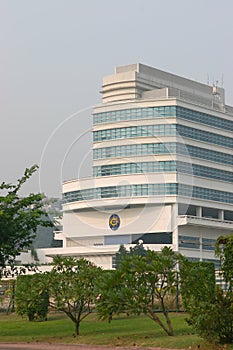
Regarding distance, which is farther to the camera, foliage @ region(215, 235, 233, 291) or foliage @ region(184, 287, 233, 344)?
foliage @ region(215, 235, 233, 291)

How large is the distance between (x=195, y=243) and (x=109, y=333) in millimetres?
80325

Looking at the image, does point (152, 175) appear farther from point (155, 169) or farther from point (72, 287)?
point (72, 287)

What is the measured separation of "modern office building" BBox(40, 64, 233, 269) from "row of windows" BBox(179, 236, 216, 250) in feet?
0.48

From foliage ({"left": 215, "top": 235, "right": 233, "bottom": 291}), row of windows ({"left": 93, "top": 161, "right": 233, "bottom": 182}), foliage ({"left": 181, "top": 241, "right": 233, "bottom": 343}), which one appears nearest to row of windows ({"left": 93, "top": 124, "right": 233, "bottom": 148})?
row of windows ({"left": 93, "top": 161, "right": 233, "bottom": 182})

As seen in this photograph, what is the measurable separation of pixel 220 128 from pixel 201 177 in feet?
32.6

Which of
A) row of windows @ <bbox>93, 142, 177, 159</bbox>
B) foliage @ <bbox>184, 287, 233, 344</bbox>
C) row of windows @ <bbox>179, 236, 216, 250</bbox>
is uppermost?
row of windows @ <bbox>93, 142, 177, 159</bbox>

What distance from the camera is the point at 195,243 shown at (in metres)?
101

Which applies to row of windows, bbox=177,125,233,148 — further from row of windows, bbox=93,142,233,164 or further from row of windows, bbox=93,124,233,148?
row of windows, bbox=93,142,233,164

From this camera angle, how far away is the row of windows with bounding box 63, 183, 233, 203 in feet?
324

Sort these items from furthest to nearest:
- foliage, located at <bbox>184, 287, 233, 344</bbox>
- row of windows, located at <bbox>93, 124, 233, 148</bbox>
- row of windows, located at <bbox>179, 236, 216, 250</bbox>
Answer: row of windows, located at <bbox>93, 124, 233, 148</bbox> → row of windows, located at <bbox>179, 236, 216, 250</bbox> → foliage, located at <bbox>184, 287, 233, 344</bbox>

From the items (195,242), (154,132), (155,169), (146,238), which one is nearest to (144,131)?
(154,132)

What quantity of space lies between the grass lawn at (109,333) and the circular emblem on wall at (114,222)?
72873 mm

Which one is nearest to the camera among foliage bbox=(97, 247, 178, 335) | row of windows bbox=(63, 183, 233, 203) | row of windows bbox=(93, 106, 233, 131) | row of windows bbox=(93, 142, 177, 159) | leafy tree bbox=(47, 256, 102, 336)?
foliage bbox=(97, 247, 178, 335)

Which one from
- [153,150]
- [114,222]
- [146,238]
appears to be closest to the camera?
[153,150]
